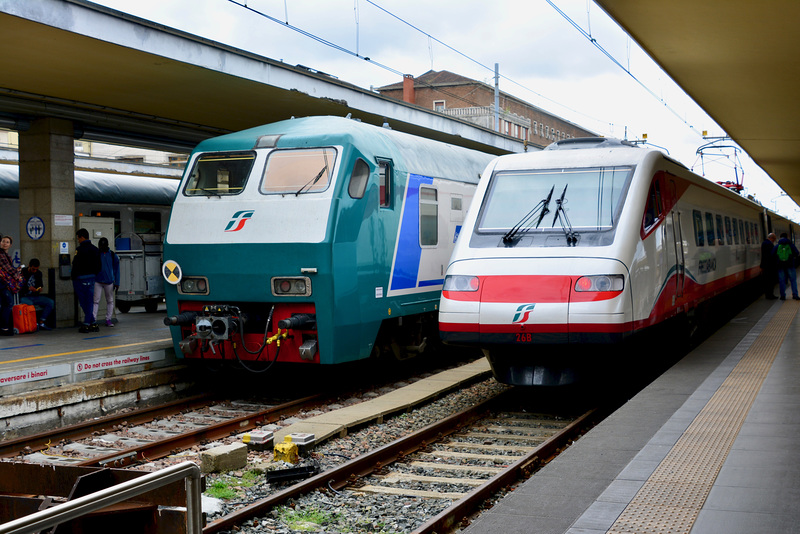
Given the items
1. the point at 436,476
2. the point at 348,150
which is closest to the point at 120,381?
the point at 348,150

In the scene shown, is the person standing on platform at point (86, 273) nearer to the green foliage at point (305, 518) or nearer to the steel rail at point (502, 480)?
the steel rail at point (502, 480)

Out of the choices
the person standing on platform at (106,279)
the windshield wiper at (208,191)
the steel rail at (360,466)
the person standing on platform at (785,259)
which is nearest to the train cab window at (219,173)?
the windshield wiper at (208,191)

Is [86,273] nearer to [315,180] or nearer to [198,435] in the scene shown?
[315,180]

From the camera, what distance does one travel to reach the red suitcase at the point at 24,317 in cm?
1374

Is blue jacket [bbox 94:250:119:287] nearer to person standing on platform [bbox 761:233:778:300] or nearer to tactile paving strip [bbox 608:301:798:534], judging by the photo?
tactile paving strip [bbox 608:301:798:534]

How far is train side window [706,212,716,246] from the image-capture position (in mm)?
13727

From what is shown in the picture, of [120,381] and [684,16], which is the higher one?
[684,16]

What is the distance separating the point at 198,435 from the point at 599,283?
14.4 feet

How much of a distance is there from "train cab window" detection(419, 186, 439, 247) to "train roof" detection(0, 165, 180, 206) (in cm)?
1007

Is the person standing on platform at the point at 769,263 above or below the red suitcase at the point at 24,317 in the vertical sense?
above

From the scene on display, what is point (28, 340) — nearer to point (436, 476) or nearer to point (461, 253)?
point (461, 253)

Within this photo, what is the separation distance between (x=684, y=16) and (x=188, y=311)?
6.60m

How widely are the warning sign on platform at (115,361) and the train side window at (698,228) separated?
26.2 ft

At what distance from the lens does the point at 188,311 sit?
10297mm
